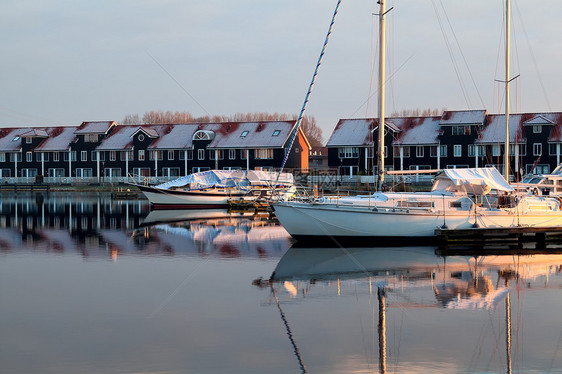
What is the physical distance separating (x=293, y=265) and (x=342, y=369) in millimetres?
12009

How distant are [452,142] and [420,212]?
53.2 meters

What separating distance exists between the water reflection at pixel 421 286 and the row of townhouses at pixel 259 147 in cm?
4533

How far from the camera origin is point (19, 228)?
3944cm

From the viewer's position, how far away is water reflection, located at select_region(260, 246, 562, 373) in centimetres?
1384

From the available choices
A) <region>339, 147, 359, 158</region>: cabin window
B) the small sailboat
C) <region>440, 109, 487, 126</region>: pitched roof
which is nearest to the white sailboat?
the small sailboat

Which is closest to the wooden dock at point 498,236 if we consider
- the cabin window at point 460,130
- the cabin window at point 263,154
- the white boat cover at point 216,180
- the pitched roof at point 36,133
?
the white boat cover at point 216,180

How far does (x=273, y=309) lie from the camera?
1748cm

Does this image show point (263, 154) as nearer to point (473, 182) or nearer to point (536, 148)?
point (536, 148)

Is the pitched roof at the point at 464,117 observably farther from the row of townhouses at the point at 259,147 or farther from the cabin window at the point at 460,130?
the cabin window at the point at 460,130

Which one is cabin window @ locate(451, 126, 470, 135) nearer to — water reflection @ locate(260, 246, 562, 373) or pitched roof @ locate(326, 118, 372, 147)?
pitched roof @ locate(326, 118, 372, 147)

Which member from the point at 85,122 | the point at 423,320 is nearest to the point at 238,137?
the point at 85,122

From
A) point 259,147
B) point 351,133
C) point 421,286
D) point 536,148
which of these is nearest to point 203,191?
point 259,147

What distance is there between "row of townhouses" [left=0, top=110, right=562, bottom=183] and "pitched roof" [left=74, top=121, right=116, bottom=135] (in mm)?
143

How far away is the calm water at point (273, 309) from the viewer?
43.4 ft
